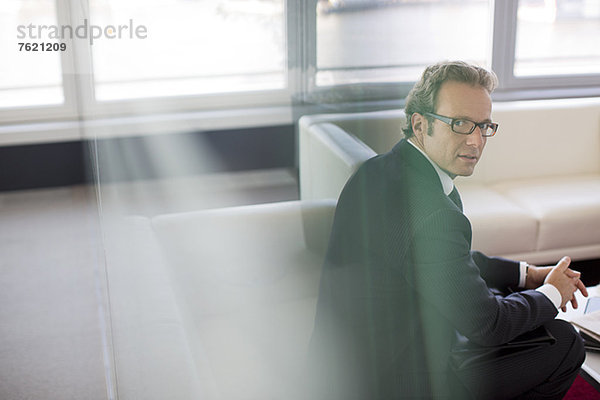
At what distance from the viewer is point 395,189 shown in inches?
35.2

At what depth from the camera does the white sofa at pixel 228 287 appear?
0.79 m

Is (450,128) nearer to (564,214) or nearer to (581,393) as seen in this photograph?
(581,393)

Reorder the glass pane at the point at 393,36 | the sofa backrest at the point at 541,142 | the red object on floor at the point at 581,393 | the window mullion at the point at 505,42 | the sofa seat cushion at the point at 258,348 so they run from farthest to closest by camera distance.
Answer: the window mullion at the point at 505,42 → the sofa backrest at the point at 541,142 → the red object on floor at the point at 581,393 → the glass pane at the point at 393,36 → the sofa seat cushion at the point at 258,348

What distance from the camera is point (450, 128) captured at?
954 millimetres

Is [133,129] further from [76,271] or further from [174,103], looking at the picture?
[76,271]

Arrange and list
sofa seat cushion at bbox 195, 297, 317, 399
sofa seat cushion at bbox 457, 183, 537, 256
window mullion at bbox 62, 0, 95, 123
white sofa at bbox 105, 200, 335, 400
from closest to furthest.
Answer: window mullion at bbox 62, 0, 95, 123, white sofa at bbox 105, 200, 335, 400, sofa seat cushion at bbox 195, 297, 317, 399, sofa seat cushion at bbox 457, 183, 537, 256

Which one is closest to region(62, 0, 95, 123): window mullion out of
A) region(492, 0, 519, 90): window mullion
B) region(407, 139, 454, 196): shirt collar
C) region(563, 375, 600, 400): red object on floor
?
region(407, 139, 454, 196): shirt collar

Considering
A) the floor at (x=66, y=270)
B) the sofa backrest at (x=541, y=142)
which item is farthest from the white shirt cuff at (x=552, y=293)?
the sofa backrest at (x=541, y=142)

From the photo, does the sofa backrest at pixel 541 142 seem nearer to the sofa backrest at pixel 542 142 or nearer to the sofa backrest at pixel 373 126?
the sofa backrest at pixel 542 142

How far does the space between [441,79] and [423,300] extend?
350mm

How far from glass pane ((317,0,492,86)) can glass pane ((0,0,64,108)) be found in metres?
0.43

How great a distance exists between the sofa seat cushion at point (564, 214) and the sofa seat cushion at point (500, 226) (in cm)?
4

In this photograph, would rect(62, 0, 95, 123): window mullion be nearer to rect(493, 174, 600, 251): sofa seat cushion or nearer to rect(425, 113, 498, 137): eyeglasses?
→ rect(425, 113, 498, 137): eyeglasses

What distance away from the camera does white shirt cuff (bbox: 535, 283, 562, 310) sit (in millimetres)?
974
